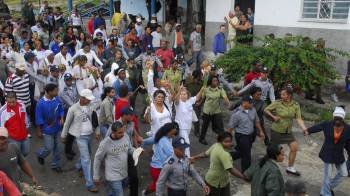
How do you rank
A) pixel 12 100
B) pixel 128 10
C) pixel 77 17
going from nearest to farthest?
pixel 12 100 < pixel 77 17 < pixel 128 10

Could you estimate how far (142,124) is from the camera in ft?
34.8

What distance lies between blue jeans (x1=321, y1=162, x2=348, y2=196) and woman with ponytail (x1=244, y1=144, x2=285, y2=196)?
1.98 metres

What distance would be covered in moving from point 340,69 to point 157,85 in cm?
783

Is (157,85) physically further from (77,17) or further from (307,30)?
(77,17)

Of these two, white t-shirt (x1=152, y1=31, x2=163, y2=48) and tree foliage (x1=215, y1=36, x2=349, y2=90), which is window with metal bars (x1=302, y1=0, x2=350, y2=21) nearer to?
tree foliage (x1=215, y1=36, x2=349, y2=90)

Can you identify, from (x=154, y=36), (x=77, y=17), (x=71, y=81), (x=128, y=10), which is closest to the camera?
(x=71, y=81)

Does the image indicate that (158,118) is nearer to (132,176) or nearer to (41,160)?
(132,176)

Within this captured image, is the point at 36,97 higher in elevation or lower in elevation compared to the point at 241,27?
lower

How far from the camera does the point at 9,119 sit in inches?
279

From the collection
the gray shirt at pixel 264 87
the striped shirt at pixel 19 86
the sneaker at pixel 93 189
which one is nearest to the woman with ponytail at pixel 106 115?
the sneaker at pixel 93 189

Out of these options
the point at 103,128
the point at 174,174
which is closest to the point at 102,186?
the point at 103,128

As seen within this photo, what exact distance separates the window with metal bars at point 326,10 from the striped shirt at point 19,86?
32.4 feet

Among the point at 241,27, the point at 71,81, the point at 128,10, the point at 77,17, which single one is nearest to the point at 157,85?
the point at 71,81

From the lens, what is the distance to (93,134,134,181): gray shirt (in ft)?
19.7
